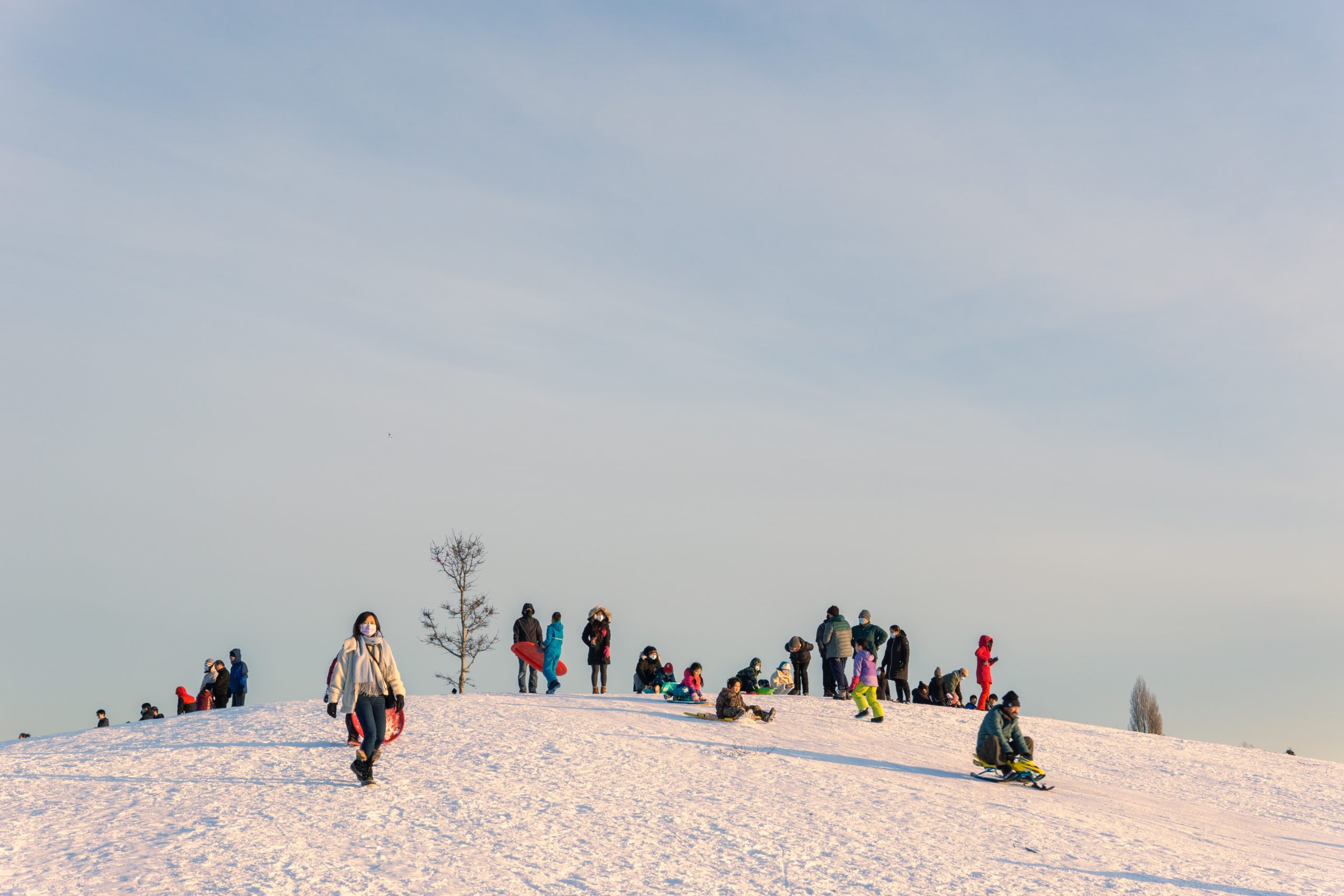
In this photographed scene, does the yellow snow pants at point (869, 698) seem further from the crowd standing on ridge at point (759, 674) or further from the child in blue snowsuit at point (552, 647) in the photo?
the child in blue snowsuit at point (552, 647)

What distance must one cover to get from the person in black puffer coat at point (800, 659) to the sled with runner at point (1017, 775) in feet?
33.6

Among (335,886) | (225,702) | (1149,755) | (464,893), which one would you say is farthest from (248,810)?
(1149,755)

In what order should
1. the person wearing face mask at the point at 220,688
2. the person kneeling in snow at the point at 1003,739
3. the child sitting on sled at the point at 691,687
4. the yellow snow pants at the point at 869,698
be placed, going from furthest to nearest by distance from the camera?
1. the person wearing face mask at the point at 220,688
2. the child sitting on sled at the point at 691,687
3. the yellow snow pants at the point at 869,698
4. the person kneeling in snow at the point at 1003,739

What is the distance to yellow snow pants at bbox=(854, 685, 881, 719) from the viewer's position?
22031 mm

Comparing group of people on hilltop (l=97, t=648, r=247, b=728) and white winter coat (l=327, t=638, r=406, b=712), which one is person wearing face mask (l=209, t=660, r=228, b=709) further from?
white winter coat (l=327, t=638, r=406, b=712)

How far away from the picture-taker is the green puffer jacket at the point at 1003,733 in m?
17.1

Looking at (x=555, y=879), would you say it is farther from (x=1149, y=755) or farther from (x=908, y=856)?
(x=1149, y=755)

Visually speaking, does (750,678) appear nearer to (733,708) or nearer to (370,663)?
(733,708)

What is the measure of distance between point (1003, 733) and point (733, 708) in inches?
222

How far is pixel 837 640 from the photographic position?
2564 centimetres

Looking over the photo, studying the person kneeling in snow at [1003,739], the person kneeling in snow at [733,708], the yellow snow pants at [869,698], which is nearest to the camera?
the person kneeling in snow at [1003,739]

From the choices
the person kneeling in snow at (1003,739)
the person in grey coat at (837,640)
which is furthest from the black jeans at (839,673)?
the person kneeling in snow at (1003,739)

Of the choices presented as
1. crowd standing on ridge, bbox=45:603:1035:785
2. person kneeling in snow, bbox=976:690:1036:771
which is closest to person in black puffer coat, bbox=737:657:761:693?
crowd standing on ridge, bbox=45:603:1035:785

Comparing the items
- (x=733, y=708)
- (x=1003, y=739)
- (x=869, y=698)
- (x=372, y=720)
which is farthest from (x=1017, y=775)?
(x=372, y=720)
